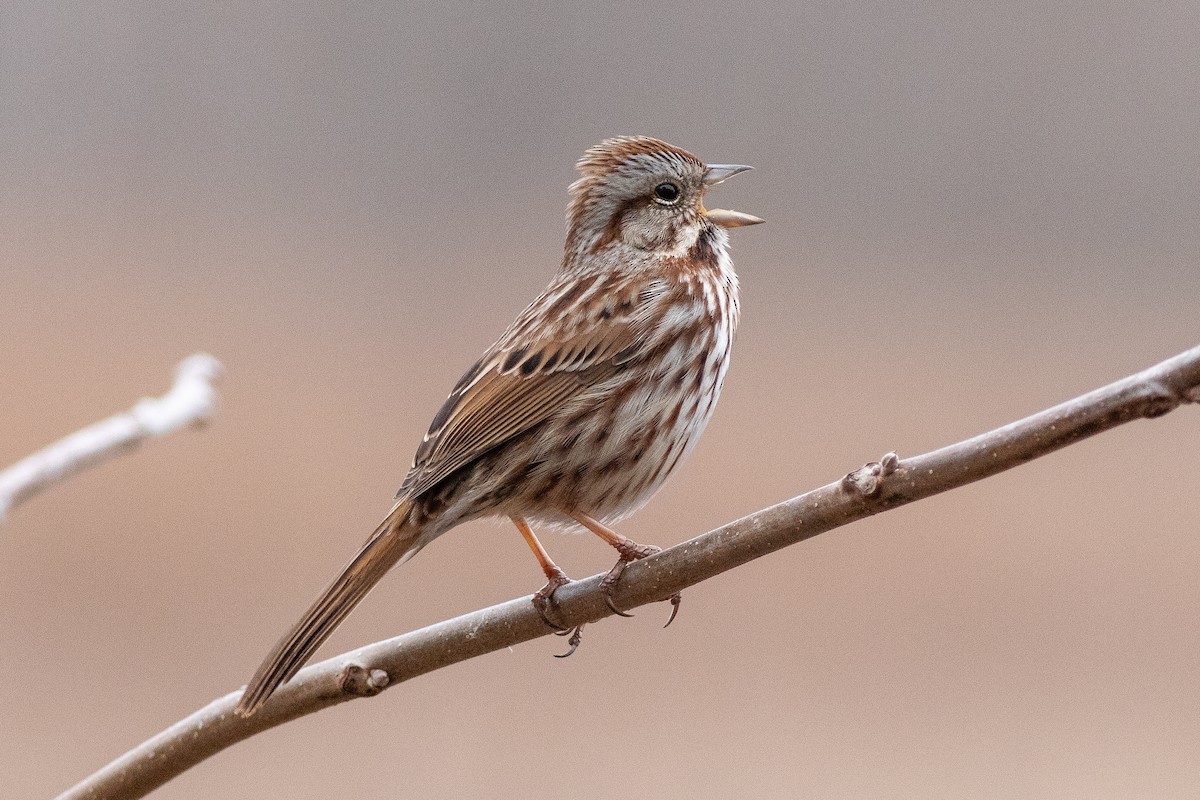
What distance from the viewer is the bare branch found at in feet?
8.10

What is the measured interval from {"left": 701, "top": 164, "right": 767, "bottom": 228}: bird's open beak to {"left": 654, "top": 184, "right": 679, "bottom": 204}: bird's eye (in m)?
Answer: 0.08

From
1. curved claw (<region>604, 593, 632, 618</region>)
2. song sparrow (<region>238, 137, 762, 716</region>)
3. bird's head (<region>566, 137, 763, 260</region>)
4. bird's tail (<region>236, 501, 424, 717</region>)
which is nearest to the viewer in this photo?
bird's tail (<region>236, 501, 424, 717</region>)

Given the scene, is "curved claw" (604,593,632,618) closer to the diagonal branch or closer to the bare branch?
the diagonal branch

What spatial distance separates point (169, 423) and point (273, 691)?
2.17ft

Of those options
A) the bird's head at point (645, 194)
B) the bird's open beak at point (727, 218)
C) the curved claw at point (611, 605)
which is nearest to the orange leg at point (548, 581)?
the curved claw at point (611, 605)

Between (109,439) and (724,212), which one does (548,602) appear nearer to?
(109,439)

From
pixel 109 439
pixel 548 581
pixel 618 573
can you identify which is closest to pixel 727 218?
pixel 548 581

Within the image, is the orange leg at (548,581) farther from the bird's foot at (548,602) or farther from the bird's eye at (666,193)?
the bird's eye at (666,193)

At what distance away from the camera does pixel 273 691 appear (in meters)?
2.42

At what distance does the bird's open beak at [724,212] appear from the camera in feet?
10.8

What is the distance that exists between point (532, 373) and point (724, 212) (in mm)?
631

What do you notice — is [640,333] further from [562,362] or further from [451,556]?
[451,556]

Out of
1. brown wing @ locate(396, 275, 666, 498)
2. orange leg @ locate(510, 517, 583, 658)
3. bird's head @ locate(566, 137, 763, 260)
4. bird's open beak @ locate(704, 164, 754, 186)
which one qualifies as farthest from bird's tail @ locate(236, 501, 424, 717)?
bird's open beak @ locate(704, 164, 754, 186)

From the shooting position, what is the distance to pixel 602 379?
3186 mm
